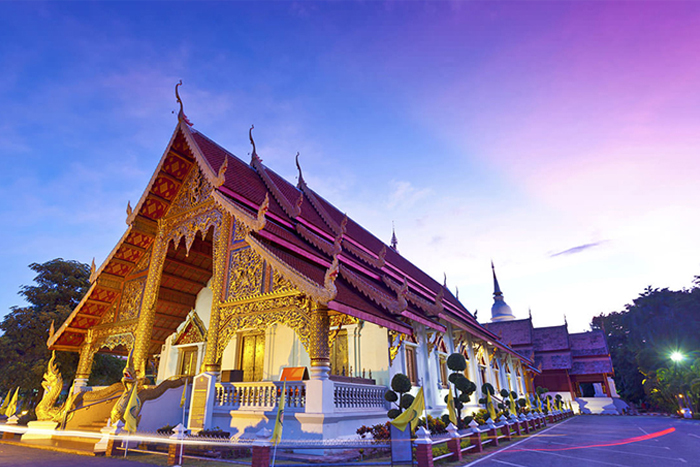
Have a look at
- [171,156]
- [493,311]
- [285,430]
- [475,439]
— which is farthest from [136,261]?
[493,311]

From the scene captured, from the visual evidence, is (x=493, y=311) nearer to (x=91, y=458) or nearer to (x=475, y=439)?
(x=475, y=439)

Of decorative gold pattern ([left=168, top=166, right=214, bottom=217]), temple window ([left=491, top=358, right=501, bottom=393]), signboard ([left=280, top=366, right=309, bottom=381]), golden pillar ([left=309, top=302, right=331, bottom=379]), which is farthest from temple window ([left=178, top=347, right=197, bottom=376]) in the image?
temple window ([left=491, top=358, right=501, bottom=393])

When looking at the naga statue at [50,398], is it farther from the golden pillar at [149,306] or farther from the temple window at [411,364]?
the temple window at [411,364]

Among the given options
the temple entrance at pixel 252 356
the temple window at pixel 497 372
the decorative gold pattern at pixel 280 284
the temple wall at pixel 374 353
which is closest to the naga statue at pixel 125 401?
the decorative gold pattern at pixel 280 284

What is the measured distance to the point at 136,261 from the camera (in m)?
12.3

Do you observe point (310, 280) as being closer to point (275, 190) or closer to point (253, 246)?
point (253, 246)

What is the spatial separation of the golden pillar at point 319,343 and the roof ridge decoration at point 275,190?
3709mm

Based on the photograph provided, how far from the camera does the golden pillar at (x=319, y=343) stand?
7258 millimetres

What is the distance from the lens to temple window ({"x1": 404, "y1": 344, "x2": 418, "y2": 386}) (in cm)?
1179

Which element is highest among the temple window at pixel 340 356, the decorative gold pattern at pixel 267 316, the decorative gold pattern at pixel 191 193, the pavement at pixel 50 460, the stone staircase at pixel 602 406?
the decorative gold pattern at pixel 191 193

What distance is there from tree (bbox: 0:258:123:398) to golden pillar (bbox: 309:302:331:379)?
34.0 ft

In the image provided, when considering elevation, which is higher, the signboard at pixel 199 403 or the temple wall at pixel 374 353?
the temple wall at pixel 374 353

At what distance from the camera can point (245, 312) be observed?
862 cm

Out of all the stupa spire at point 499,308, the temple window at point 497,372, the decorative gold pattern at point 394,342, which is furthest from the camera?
the stupa spire at point 499,308
